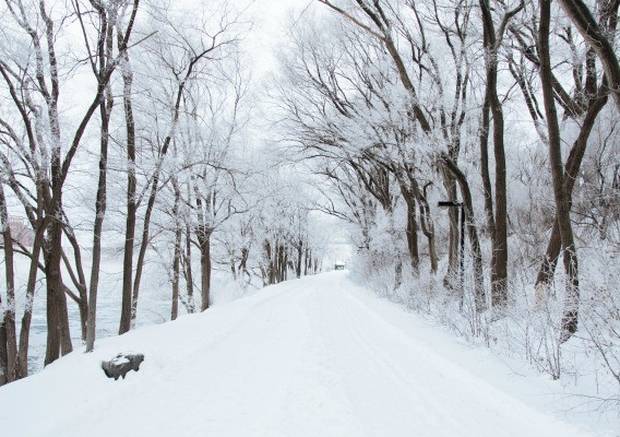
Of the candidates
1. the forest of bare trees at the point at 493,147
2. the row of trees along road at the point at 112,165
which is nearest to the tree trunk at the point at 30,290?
the row of trees along road at the point at 112,165

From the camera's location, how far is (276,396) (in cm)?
454

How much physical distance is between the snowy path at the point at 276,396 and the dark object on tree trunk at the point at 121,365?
112mm

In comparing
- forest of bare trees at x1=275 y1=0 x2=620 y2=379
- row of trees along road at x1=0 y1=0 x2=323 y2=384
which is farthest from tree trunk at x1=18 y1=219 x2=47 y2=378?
forest of bare trees at x1=275 y1=0 x2=620 y2=379

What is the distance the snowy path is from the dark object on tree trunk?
112 mm

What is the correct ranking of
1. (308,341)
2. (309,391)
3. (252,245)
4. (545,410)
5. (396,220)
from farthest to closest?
(252,245), (396,220), (308,341), (309,391), (545,410)

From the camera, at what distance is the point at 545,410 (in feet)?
12.7

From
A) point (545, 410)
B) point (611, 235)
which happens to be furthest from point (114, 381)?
point (611, 235)

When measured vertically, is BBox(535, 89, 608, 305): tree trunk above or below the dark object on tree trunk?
above

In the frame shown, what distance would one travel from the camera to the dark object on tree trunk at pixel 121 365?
5.36m

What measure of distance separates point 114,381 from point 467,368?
4576 mm

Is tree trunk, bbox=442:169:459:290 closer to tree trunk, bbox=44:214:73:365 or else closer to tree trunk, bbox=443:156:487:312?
tree trunk, bbox=443:156:487:312

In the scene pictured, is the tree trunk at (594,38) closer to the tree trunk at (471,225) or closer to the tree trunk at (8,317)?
the tree trunk at (471,225)

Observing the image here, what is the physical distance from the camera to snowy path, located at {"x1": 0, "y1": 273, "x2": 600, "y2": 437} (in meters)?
3.73

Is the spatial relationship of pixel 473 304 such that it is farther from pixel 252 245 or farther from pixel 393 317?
pixel 252 245
